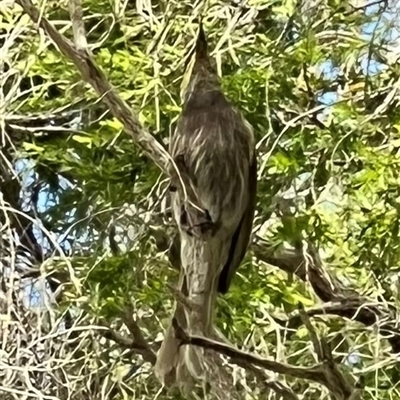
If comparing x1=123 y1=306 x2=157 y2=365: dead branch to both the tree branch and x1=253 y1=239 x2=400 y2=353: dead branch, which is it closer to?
x1=253 y1=239 x2=400 y2=353: dead branch

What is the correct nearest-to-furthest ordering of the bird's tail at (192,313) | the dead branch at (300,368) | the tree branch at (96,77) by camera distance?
the tree branch at (96,77)
the dead branch at (300,368)
the bird's tail at (192,313)

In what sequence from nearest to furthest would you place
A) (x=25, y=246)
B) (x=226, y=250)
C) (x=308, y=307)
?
(x=226, y=250) < (x=308, y=307) < (x=25, y=246)

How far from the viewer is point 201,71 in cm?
154

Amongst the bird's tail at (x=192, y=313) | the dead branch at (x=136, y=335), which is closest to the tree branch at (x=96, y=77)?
the bird's tail at (x=192, y=313)

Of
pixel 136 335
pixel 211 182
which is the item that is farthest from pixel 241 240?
pixel 136 335

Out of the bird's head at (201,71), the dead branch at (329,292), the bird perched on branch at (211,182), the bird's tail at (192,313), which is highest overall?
the bird's head at (201,71)

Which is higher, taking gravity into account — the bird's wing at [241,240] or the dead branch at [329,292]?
the bird's wing at [241,240]

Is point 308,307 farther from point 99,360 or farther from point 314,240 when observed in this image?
point 99,360

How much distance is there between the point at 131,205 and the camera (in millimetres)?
1635

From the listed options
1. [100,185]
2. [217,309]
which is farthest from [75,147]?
[217,309]

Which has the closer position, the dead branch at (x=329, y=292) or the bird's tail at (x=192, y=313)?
the bird's tail at (x=192, y=313)

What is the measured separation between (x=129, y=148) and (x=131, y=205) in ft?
0.36

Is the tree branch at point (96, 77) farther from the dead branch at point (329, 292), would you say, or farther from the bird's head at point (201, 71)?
the dead branch at point (329, 292)

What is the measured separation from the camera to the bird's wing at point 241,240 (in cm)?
154
